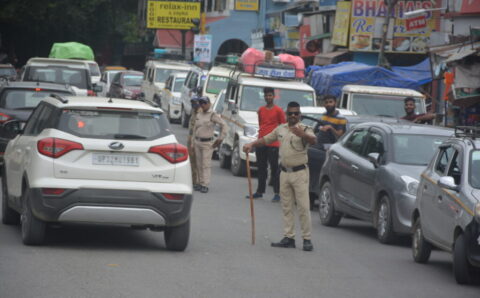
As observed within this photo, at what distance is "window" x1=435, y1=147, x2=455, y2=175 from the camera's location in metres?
11.3

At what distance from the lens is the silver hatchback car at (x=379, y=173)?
12.8m

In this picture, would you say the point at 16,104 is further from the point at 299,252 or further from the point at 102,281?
the point at 102,281

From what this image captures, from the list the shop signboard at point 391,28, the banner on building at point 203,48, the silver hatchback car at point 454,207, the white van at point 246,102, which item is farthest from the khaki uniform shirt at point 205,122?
the banner on building at point 203,48

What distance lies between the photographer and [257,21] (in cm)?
6053

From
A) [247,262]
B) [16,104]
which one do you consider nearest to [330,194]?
[247,262]

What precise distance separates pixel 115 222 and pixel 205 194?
303 inches

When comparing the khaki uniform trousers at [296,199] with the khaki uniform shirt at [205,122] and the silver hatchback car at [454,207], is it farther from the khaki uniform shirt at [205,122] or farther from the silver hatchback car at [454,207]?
the khaki uniform shirt at [205,122]

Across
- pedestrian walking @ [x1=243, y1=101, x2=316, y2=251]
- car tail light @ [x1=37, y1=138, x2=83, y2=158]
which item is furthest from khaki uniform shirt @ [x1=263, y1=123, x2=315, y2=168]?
car tail light @ [x1=37, y1=138, x2=83, y2=158]

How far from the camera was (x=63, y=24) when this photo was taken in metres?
63.7

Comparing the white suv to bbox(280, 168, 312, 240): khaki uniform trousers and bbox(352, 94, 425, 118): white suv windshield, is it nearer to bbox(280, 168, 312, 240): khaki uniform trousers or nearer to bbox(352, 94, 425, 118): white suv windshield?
bbox(280, 168, 312, 240): khaki uniform trousers

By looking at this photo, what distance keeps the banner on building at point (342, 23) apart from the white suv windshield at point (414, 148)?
24.6 m

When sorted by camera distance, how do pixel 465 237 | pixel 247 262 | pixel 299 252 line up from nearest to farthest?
pixel 465 237, pixel 247 262, pixel 299 252

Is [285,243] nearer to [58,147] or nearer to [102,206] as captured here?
[102,206]

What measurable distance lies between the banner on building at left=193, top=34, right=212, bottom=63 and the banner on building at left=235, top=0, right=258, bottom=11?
31.8 ft
